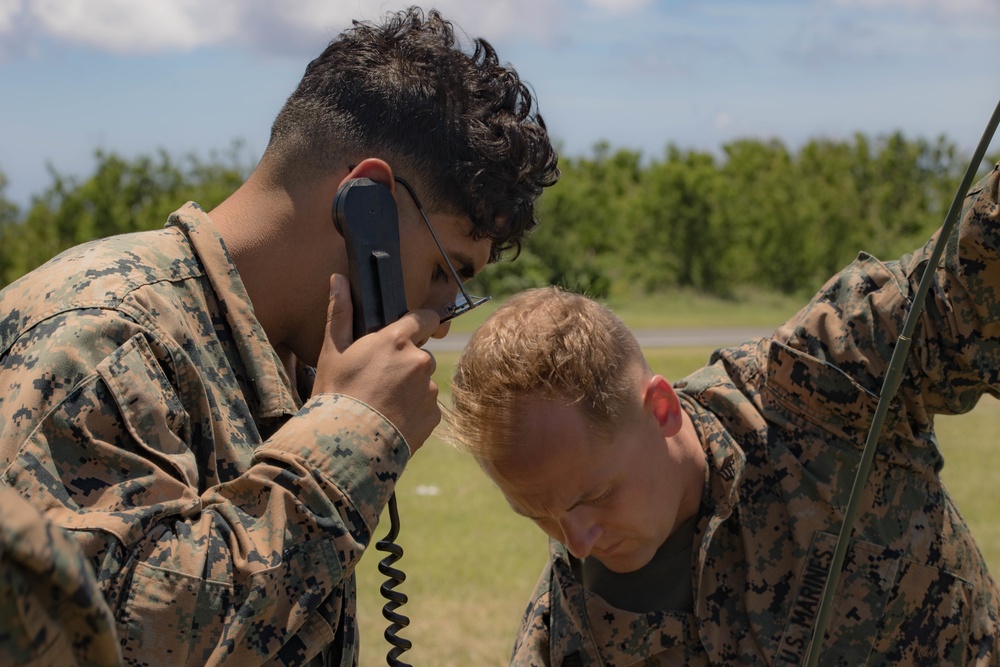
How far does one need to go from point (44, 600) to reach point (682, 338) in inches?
881

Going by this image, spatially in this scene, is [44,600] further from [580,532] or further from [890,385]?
[580,532]

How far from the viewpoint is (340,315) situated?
8.20 feet

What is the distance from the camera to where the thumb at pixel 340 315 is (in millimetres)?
2463

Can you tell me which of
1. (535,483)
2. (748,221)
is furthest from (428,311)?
(748,221)

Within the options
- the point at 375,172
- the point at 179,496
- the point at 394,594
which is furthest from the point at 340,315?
the point at 394,594

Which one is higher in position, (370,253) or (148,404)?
(370,253)

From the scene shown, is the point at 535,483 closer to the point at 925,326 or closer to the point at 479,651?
the point at 925,326

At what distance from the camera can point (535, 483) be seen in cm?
282

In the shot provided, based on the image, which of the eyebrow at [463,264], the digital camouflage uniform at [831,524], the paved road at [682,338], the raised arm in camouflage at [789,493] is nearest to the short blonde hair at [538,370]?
the raised arm in camouflage at [789,493]

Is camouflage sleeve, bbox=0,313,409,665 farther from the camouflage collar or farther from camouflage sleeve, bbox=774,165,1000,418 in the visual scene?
camouflage sleeve, bbox=774,165,1000,418

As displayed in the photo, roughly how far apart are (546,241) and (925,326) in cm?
2403

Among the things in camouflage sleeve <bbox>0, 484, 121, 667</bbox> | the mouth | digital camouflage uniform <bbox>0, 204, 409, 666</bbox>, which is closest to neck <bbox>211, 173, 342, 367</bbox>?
digital camouflage uniform <bbox>0, 204, 409, 666</bbox>

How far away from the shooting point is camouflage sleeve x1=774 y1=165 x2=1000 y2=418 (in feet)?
8.65

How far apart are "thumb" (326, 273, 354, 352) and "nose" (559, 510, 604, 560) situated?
0.76 m
